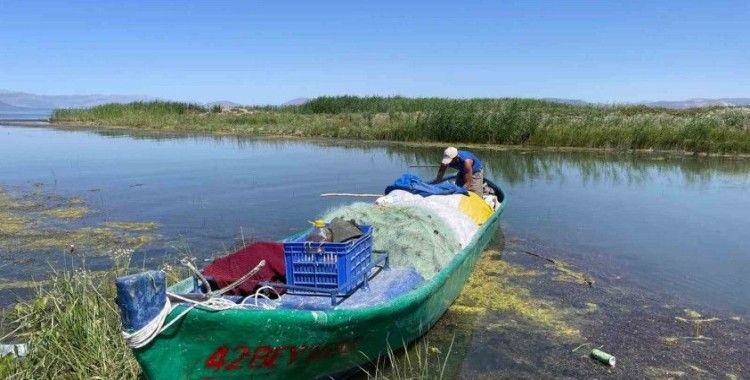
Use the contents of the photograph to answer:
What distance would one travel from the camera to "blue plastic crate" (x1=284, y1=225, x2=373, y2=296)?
4.31 meters

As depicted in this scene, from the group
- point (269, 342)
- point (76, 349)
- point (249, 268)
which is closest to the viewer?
point (269, 342)

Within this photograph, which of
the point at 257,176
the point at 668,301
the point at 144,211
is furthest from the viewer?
the point at 257,176

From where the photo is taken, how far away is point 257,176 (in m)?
15.2

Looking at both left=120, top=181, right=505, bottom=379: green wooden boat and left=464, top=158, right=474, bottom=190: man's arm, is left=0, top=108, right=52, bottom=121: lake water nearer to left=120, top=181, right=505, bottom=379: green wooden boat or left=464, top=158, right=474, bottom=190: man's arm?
left=464, top=158, right=474, bottom=190: man's arm

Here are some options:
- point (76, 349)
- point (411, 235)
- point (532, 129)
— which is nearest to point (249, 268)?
point (76, 349)

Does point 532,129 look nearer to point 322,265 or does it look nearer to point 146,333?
point 322,265

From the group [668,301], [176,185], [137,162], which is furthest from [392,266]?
[137,162]

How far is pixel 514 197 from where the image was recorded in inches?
492

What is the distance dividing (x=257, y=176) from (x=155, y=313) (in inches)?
474

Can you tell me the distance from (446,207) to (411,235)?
58.4 inches

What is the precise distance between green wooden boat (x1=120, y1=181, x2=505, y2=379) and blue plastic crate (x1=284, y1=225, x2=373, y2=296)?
44 centimetres

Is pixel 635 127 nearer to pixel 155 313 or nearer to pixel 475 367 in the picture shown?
pixel 475 367

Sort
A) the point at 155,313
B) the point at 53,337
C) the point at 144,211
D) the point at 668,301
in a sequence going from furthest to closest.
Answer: the point at 144,211
the point at 668,301
the point at 53,337
the point at 155,313

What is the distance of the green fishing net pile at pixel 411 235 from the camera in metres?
5.72
